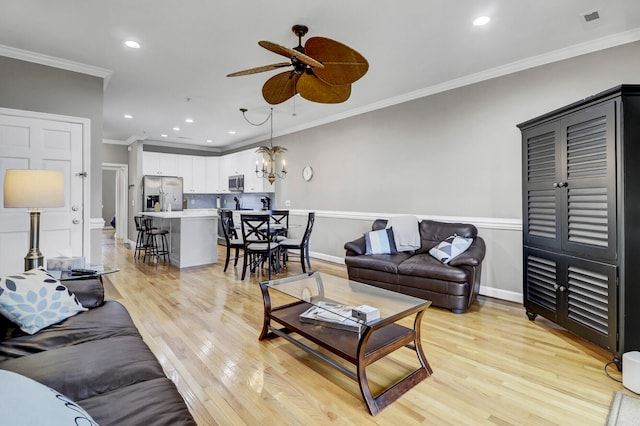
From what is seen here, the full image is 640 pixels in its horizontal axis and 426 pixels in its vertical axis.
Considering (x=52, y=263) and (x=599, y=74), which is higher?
(x=599, y=74)

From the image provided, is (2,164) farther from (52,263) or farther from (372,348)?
(372,348)

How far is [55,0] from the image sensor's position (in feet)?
8.33

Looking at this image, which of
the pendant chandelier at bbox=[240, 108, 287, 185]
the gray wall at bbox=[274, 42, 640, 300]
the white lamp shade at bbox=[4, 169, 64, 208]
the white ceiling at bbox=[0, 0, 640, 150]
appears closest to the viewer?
the white lamp shade at bbox=[4, 169, 64, 208]

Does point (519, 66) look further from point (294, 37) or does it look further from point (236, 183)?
point (236, 183)

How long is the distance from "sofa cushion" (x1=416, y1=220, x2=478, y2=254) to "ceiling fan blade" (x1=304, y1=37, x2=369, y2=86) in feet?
7.97

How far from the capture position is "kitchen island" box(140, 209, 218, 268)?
550cm

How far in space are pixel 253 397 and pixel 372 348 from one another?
31.2 inches

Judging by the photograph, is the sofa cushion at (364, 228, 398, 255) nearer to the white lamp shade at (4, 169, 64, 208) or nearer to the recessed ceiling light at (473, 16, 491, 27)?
the recessed ceiling light at (473, 16, 491, 27)

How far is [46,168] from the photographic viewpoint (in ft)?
12.0

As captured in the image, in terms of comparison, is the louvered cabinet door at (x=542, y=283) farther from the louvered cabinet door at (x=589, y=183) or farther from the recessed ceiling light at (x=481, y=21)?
the recessed ceiling light at (x=481, y=21)

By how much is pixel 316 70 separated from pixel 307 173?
4.19m

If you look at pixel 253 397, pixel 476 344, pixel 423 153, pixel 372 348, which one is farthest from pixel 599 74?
pixel 253 397

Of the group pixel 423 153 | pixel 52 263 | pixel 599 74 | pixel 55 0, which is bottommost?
pixel 52 263

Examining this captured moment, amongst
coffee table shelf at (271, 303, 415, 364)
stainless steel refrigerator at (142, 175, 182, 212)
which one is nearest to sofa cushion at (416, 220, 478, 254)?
coffee table shelf at (271, 303, 415, 364)
